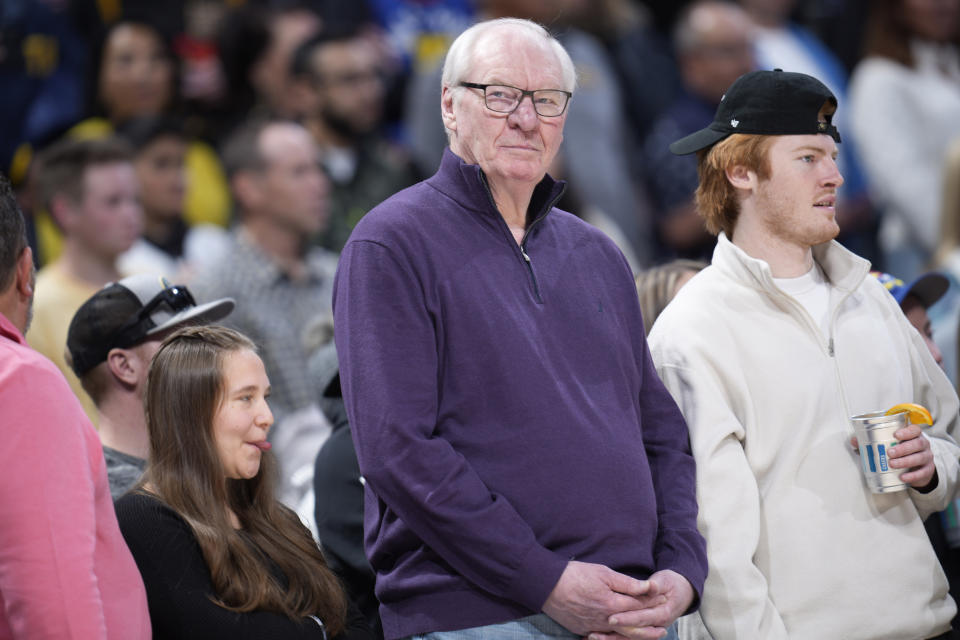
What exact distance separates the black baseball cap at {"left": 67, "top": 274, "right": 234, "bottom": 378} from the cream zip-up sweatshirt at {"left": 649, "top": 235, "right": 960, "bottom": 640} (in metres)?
1.27

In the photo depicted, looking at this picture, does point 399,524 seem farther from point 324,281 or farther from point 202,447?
point 324,281

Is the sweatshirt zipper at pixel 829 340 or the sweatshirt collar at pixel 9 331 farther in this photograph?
the sweatshirt zipper at pixel 829 340

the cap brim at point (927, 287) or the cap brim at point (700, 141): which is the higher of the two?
the cap brim at point (700, 141)

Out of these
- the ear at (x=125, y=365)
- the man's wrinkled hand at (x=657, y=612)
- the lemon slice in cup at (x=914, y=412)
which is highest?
the ear at (x=125, y=365)

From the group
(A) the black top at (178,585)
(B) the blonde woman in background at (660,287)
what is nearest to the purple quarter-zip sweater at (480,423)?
(A) the black top at (178,585)

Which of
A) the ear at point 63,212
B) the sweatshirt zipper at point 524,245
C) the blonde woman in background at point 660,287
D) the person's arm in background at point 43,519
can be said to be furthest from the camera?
the ear at point 63,212

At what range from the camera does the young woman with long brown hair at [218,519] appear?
2812 mm

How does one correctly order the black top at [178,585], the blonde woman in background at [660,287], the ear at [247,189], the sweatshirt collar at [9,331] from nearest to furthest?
1. the sweatshirt collar at [9,331]
2. the black top at [178,585]
3. the blonde woman in background at [660,287]
4. the ear at [247,189]

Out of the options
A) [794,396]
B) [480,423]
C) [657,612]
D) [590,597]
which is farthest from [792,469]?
[480,423]

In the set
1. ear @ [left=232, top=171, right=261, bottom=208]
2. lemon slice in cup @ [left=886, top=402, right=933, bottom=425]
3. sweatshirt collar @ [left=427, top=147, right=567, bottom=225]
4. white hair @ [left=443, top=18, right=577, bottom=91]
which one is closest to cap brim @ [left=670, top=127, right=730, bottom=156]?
white hair @ [left=443, top=18, right=577, bottom=91]

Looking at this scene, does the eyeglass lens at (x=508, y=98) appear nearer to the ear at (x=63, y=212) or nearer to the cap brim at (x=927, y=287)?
the cap brim at (x=927, y=287)

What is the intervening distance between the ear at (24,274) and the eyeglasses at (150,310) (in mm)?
814

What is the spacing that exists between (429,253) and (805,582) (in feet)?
3.81

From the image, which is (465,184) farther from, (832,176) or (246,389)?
(832,176)
